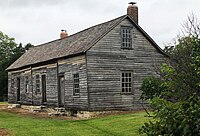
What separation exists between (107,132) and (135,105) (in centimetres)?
995

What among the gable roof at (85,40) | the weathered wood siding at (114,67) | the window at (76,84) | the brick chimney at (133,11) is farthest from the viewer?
the brick chimney at (133,11)

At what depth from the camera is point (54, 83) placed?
88.6ft

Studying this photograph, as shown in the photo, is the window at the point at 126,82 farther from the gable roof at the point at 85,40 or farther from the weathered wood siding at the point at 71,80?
the gable roof at the point at 85,40

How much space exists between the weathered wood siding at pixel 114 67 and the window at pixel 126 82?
0.30 m

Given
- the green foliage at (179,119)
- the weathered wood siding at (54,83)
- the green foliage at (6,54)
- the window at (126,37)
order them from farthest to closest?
the green foliage at (6,54) < the window at (126,37) < the weathered wood siding at (54,83) < the green foliage at (179,119)

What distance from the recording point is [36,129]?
53.5 feet

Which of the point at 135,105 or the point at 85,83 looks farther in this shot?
the point at 135,105

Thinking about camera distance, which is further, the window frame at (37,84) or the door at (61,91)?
the window frame at (37,84)

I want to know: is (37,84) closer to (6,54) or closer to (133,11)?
(133,11)

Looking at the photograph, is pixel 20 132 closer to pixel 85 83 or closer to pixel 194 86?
pixel 85 83

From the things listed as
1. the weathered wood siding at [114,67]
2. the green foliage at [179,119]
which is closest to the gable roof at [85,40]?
the weathered wood siding at [114,67]

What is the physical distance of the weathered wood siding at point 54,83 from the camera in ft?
74.9

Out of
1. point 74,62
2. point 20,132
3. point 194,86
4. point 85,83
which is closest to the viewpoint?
point 194,86

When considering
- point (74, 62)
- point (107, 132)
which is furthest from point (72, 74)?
point (107, 132)
